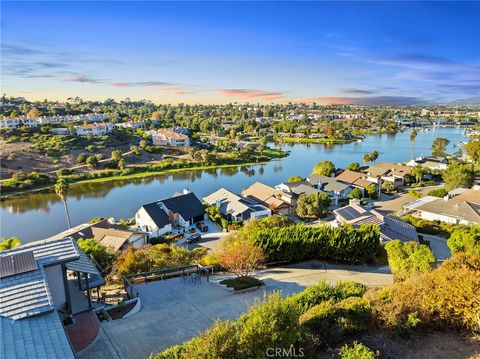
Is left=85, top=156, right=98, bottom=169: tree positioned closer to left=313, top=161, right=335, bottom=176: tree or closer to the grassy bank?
the grassy bank

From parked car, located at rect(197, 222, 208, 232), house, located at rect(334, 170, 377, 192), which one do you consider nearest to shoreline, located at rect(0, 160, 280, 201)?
house, located at rect(334, 170, 377, 192)

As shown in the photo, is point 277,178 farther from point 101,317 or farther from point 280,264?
point 101,317

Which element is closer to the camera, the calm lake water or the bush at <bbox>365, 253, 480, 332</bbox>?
the bush at <bbox>365, 253, 480, 332</bbox>

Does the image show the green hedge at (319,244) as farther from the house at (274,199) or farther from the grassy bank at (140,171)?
the grassy bank at (140,171)

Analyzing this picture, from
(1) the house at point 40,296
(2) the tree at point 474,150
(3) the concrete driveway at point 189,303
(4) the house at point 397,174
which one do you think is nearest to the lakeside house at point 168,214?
(3) the concrete driveway at point 189,303

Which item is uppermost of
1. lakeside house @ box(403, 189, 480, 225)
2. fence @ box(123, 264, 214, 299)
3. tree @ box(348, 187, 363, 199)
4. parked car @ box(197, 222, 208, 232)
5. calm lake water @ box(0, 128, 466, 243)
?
fence @ box(123, 264, 214, 299)

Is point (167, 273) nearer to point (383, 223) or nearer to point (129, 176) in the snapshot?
point (383, 223)
